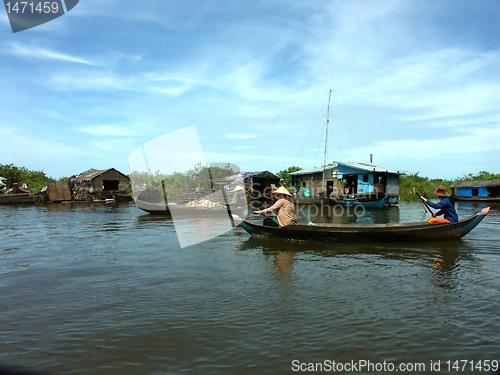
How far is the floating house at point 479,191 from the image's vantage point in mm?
30995

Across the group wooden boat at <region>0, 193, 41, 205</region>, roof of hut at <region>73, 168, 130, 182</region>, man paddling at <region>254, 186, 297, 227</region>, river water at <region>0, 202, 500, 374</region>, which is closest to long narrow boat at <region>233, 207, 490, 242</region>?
man paddling at <region>254, 186, 297, 227</region>

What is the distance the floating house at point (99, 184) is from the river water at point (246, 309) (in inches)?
1087

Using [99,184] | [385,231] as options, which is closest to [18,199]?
[99,184]

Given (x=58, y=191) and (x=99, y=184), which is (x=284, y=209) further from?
(x=99, y=184)

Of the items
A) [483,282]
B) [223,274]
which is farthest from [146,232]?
[483,282]

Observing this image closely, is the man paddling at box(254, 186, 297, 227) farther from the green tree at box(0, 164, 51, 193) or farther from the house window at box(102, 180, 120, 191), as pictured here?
the green tree at box(0, 164, 51, 193)

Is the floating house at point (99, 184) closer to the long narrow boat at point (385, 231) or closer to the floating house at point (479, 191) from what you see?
the long narrow boat at point (385, 231)

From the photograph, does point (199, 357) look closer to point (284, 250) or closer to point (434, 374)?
point (434, 374)

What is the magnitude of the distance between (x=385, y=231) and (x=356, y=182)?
1920 cm

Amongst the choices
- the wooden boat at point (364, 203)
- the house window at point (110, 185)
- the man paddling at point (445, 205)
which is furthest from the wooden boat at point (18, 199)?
the man paddling at point (445, 205)

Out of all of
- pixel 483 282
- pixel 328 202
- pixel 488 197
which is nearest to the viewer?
pixel 483 282

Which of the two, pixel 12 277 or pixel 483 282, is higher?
pixel 12 277

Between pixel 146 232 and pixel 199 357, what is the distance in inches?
392

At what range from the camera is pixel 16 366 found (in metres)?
3.56
